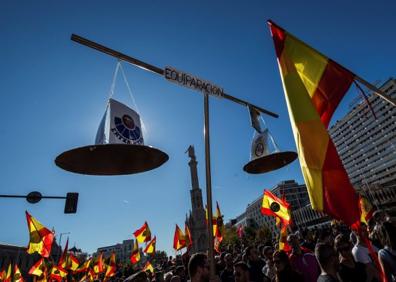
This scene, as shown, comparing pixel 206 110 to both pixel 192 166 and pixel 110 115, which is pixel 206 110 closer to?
pixel 110 115

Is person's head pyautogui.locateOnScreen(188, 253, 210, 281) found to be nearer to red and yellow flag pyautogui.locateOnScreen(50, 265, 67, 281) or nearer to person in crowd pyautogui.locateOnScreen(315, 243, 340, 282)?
person in crowd pyautogui.locateOnScreen(315, 243, 340, 282)

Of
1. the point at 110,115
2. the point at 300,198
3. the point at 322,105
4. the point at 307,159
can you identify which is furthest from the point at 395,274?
the point at 300,198

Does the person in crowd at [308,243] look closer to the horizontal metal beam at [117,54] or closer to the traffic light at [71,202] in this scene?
the horizontal metal beam at [117,54]

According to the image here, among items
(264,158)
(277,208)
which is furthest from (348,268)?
(277,208)

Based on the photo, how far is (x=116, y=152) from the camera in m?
2.93

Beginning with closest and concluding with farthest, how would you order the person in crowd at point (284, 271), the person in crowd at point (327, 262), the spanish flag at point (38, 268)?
the person in crowd at point (327, 262) → the person in crowd at point (284, 271) → the spanish flag at point (38, 268)

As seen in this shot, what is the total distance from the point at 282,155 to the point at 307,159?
119 centimetres

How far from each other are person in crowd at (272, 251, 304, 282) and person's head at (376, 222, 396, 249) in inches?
56.1

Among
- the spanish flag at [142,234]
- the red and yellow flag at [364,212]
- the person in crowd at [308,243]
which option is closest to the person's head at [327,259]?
the person in crowd at [308,243]

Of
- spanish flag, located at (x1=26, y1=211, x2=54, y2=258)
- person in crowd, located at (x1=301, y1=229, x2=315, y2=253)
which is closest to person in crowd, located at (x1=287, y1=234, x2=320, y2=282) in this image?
person in crowd, located at (x1=301, y1=229, x2=315, y2=253)

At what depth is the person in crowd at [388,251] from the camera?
3217 millimetres

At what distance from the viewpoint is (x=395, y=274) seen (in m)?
3.21

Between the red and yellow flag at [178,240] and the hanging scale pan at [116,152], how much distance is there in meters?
17.0

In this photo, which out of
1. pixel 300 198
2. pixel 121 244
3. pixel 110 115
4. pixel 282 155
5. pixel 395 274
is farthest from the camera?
pixel 121 244
